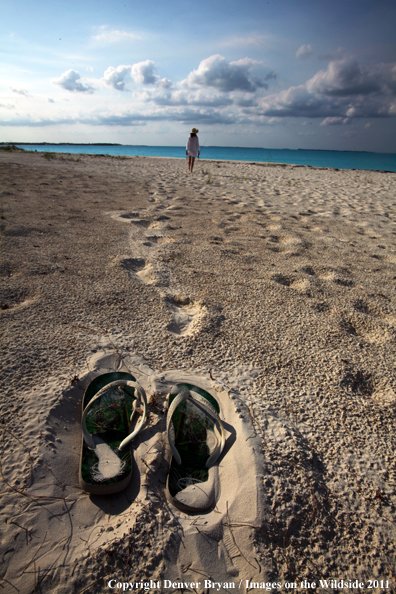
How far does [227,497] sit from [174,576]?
335 mm

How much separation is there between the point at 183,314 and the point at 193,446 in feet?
3.44

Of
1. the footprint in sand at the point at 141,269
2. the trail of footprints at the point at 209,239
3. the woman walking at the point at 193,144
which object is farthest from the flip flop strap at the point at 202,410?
the woman walking at the point at 193,144

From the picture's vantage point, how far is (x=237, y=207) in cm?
560

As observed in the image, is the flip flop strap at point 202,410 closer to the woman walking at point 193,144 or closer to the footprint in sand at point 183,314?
the footprint in sand at point 183,314

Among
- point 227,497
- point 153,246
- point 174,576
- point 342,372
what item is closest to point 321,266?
point 342,372

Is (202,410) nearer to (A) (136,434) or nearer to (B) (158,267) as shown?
(A) (136,434)

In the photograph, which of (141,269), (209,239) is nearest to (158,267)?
(141,269)

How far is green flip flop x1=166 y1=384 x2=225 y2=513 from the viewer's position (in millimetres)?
1241

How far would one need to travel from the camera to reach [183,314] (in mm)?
2326

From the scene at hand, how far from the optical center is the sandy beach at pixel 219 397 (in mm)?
1021

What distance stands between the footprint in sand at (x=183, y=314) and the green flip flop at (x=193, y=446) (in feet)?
1.85

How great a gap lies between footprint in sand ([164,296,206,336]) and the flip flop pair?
547 millimetres

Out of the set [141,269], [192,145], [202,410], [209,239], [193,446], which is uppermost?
[192,145]

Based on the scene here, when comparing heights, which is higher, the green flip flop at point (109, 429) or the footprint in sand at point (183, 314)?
the footprint in sand at point (183, 314)
